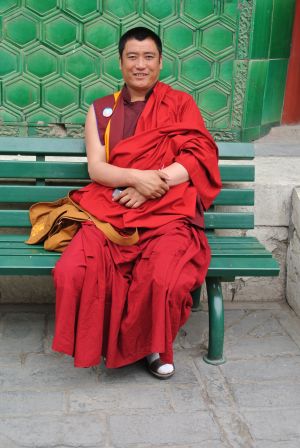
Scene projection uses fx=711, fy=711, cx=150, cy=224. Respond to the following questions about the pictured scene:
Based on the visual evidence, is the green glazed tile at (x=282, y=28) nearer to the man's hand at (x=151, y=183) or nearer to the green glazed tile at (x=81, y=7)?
the green glazed tile at (x=81, y=7)

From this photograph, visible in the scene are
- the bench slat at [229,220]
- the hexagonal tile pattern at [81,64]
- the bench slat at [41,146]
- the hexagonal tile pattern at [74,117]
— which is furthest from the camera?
the hexagonal tile pattern at [74,117]

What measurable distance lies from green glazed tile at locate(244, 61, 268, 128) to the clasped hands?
2037mm

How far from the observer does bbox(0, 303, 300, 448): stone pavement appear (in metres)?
2.72

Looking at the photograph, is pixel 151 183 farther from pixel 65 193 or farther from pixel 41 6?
pixel 41 6

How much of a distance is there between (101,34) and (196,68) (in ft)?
2.33

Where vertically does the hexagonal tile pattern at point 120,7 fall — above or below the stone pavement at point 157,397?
above

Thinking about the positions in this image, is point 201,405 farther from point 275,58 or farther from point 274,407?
point 275,58

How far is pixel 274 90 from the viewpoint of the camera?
5426mm

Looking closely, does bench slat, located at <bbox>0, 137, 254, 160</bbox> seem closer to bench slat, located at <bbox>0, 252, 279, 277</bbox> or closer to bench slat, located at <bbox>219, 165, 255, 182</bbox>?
bench slat, located at <bbox>0, 252, 279, 277</bbox>

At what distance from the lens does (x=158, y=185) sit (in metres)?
3.26

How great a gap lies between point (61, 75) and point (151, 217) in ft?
6.76

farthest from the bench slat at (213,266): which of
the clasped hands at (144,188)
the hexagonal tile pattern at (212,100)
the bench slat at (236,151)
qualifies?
the hexagonal tile pattern at (212,100)

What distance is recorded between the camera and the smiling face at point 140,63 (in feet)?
11.2

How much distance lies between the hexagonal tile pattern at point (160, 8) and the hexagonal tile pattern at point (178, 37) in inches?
3.4
